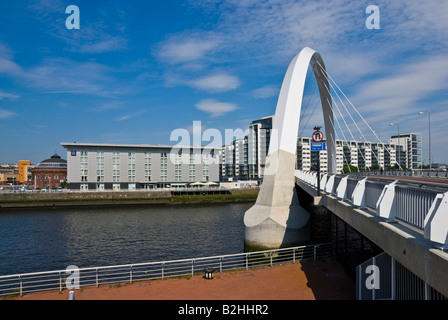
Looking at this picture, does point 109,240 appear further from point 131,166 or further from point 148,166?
point 148,166

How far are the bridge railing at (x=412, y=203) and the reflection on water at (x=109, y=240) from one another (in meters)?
16.5

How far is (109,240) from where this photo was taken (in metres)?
30.9

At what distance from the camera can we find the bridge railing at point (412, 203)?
5359 millimetres

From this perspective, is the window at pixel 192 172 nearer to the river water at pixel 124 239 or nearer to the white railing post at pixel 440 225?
the river water at pixel 124 239

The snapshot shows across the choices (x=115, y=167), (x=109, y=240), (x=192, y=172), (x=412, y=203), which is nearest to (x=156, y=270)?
(x=412, y=203)

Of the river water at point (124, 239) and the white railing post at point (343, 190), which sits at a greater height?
the white railing post at point (343, 190)

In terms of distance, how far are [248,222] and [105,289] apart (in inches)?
469

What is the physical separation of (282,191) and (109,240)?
17.8 meters

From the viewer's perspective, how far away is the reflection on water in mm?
24120

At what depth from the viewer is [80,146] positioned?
244ft

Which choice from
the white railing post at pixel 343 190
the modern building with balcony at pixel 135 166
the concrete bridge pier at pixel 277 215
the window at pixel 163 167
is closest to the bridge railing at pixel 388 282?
the white railing post at pixel 343 190

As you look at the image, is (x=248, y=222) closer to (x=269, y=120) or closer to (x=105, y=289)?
(x=105, y=289)

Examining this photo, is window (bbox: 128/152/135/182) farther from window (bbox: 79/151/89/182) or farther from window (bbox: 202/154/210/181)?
window (bbox: 202/154/210/181)
